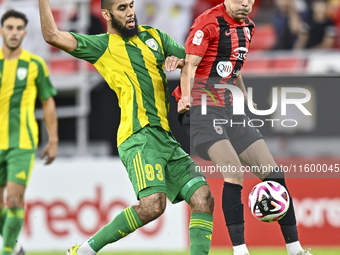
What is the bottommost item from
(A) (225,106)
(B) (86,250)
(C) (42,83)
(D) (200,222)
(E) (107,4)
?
(B) (86,250)

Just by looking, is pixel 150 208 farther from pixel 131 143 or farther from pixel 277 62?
pixel 277 62

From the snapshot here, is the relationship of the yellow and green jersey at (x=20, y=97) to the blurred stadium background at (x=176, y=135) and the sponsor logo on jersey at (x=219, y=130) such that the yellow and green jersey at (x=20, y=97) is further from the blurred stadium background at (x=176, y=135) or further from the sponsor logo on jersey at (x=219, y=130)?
the sponsor logo on jersey at (x=219, y=130)

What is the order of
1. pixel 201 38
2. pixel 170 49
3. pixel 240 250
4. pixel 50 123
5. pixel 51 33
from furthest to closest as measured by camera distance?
1. pixel 50 123
2. pixel 170 49
3. pixel 201 38
4. pixel 240 250
5. pixel 51 33

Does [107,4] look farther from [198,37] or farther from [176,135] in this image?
[176,135]

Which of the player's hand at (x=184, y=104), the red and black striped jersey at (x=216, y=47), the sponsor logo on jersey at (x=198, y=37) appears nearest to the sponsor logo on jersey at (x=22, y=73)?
the red and black striped jersey at (x=216, y=47)

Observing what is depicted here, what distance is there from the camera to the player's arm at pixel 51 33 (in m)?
4.26

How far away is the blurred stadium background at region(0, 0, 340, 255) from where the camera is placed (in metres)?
8.14

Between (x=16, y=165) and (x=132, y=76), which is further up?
(x=132, y=76)

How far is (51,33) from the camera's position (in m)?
4.31

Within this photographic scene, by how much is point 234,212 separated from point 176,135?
480 centimetres

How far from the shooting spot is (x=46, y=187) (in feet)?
27.5

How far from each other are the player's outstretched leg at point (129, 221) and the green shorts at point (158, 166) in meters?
0.07

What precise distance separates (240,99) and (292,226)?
3.78 feet

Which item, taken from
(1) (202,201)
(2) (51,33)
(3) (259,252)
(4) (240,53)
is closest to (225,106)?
(4) (240,53)
